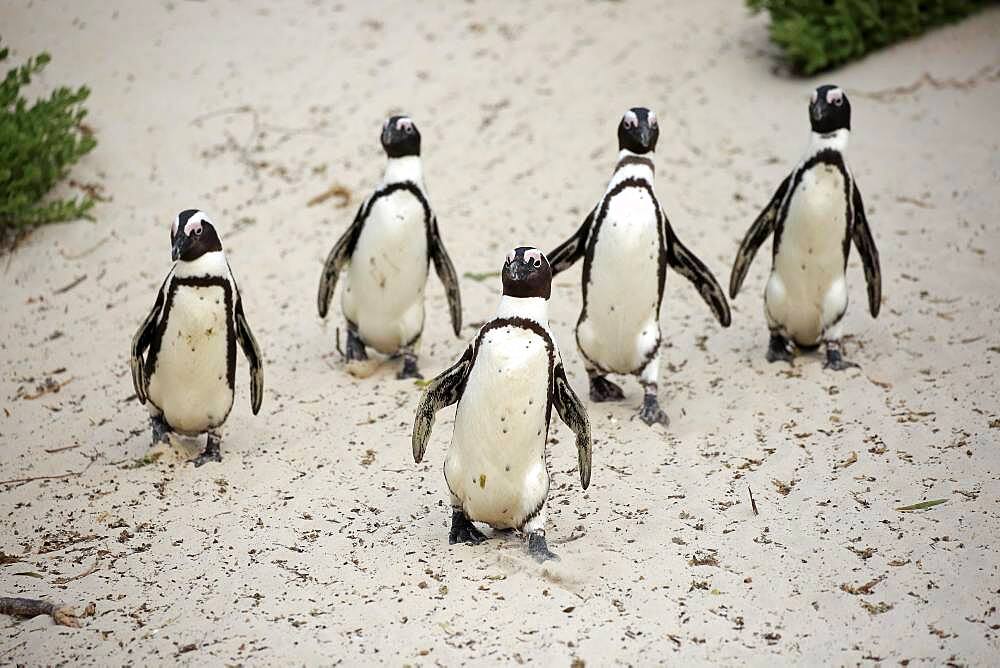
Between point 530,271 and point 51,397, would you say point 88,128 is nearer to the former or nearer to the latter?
point 51,397

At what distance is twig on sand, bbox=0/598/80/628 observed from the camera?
3.69 m

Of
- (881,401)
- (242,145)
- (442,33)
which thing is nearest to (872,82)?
(442,33)

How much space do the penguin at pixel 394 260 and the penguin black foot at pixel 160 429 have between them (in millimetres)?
1153

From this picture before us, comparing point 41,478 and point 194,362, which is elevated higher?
point 194,362

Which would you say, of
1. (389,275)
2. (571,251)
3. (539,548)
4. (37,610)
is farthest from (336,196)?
(37,610)

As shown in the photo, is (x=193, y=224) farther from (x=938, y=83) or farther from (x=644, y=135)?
(x=938, y=83)

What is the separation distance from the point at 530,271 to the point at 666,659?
1345mm

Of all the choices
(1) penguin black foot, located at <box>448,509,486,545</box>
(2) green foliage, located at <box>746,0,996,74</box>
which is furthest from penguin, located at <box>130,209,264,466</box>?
(2) green foliage, located at <box>746,0,996,74</box>

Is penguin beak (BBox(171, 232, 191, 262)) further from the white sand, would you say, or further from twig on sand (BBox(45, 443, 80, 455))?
twig on sand (BBox(45, 443, 80, 455))

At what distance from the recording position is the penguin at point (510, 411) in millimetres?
3936

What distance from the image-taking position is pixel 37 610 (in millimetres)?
3727

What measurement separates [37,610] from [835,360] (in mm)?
3877

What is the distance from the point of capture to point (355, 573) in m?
3.99

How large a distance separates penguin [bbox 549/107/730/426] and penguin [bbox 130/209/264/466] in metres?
1.53
